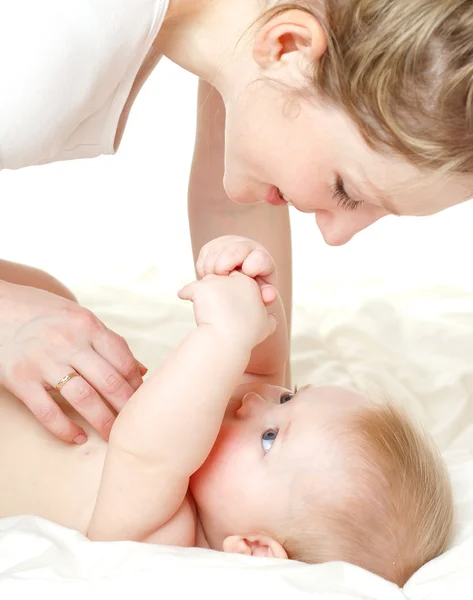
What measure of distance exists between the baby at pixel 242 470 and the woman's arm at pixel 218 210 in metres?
0.53

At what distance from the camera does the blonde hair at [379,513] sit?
3.77 ft

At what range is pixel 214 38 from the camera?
1.35 meters

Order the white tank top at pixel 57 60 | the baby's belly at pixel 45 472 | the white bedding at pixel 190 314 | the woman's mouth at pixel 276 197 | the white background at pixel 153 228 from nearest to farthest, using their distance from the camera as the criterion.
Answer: the white bedding at pixel 190 314
the white tank top at pixel 57 60
the baby's belly at pixel 45 472
the woman's mouth at pixel 276 197
the white background at pixel 153 228

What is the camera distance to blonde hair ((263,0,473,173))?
1.06m

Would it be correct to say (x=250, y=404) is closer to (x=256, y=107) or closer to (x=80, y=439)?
(x=80, y=439)

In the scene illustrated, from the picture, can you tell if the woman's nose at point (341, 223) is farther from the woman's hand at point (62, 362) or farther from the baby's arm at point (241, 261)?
the woman's hand at point (62, 362)

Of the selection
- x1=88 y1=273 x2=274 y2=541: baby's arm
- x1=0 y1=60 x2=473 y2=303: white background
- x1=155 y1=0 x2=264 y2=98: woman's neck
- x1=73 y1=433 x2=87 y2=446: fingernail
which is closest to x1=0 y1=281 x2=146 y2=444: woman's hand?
x1=73 y1=433 x2=87 y2=446: fingernail

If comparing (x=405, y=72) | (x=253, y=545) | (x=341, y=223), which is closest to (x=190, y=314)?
(x=341, y=223)

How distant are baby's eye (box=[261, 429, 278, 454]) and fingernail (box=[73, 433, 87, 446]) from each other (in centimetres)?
26

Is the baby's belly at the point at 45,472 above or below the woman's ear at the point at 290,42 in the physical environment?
below

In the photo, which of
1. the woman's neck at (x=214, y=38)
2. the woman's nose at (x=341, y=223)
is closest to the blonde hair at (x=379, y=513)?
the woman's nose at (x=341, y=223)

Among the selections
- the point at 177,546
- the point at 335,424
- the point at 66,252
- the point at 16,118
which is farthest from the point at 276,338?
the point at 66,252

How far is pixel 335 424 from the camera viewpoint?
1.22m

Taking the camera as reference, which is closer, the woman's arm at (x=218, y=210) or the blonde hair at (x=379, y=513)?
the blonde hair at (x=379, y=513)
